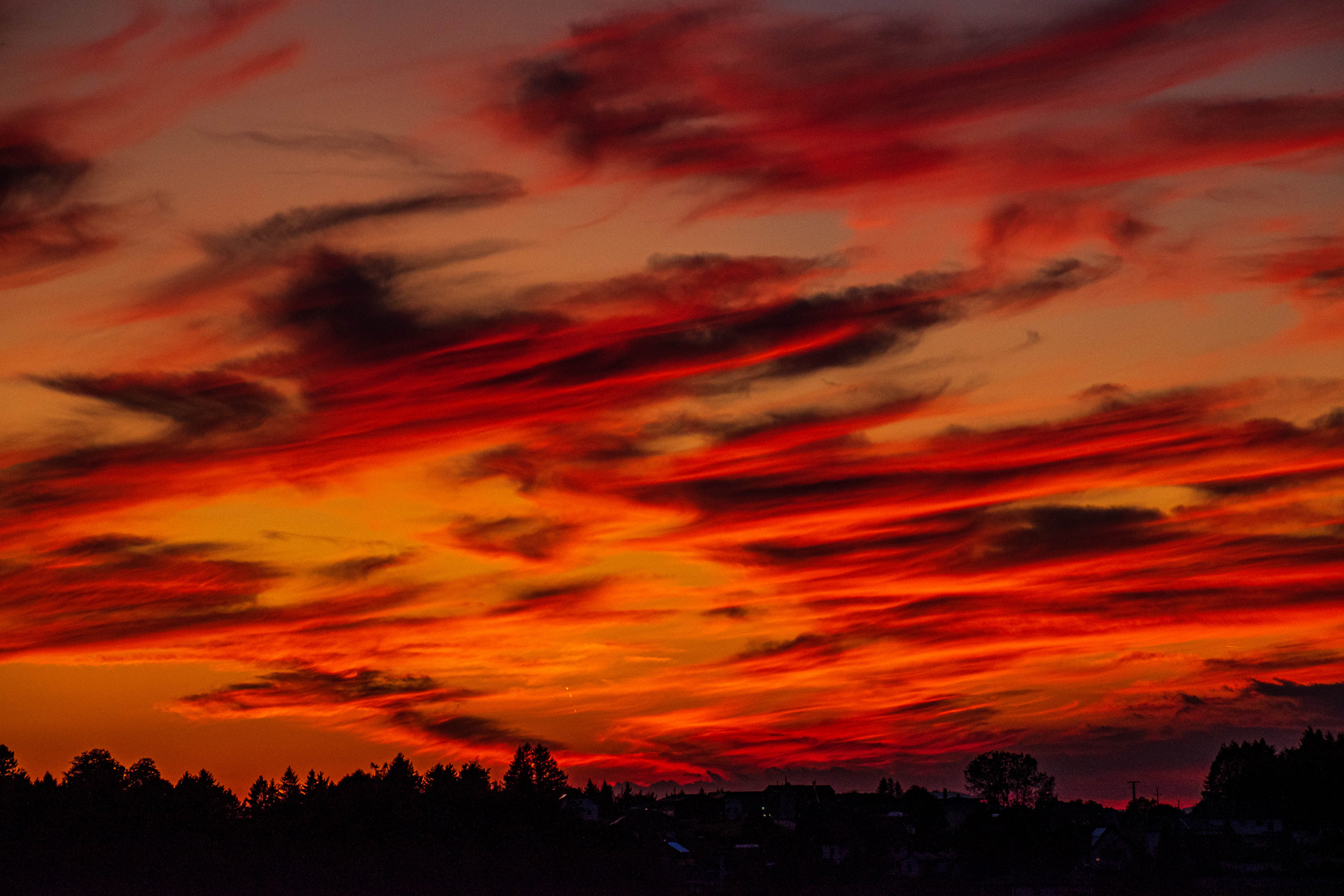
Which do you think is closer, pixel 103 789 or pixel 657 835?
pixel 103 789

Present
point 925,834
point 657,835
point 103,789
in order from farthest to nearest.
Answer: point 925,834, point 657,835, point 103,789

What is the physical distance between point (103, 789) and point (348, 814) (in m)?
30.9

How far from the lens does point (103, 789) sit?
15562cm

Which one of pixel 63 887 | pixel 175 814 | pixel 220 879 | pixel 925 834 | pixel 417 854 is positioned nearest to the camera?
pixel 63 887

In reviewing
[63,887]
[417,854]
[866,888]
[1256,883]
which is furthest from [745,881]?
[63,887]

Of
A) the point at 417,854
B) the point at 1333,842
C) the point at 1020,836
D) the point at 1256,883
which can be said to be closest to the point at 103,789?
the point at 417,854

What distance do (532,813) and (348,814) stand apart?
18.2m

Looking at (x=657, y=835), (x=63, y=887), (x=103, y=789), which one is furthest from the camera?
(x=657, y=835)

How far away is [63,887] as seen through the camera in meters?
107

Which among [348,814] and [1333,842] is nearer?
[348,814]

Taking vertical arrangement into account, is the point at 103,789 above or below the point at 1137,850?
above

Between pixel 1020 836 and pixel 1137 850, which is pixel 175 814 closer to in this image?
pixel 1020 836

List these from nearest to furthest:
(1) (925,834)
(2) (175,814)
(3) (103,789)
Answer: (2) (175,814)
(3) (103,789)
(1) (925,834)

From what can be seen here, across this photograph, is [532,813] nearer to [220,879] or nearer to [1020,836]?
[220,879]
